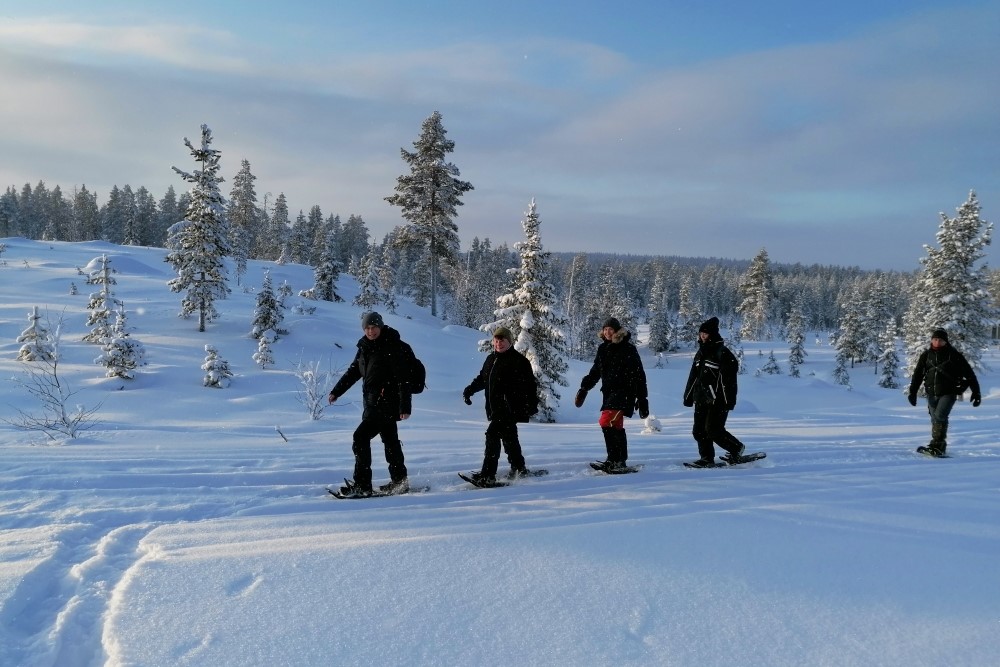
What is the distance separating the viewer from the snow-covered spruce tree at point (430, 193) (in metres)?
34.8

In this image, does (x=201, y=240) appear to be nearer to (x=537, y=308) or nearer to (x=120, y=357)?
(x=120, y=357)

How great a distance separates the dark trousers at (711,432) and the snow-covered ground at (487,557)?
38 cm

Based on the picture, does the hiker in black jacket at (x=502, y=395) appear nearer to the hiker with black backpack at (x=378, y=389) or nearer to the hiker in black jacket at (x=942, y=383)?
the hiker with black backpack at (x=378, y=389)

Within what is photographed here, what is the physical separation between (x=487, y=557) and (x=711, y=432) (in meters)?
4.38

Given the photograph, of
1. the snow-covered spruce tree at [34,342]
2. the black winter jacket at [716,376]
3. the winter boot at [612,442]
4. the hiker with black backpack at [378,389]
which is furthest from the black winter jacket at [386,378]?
the snow-covered spruce tree at [34,342]

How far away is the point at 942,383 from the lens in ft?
26.6

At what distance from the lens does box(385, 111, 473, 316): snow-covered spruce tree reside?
114 ft

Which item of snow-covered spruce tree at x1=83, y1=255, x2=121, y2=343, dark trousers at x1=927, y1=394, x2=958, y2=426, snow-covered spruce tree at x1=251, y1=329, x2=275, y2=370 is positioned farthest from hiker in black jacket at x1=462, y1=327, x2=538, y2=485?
snow-covered spruce tree at x1=83, y1=255, x2=121, y2=343

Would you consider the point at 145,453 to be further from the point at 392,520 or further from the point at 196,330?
the point at 196,330

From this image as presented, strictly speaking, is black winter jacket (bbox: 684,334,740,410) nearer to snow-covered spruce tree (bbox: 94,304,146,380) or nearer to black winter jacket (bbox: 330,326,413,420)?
black winter jacket (bbox: 330,326,413,420)

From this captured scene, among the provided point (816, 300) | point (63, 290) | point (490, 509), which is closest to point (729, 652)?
point (490, 509)

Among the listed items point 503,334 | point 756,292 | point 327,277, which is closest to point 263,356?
Answer: point 503,334

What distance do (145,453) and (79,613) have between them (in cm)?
429

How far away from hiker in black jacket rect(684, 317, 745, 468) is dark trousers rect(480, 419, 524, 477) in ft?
8.02
